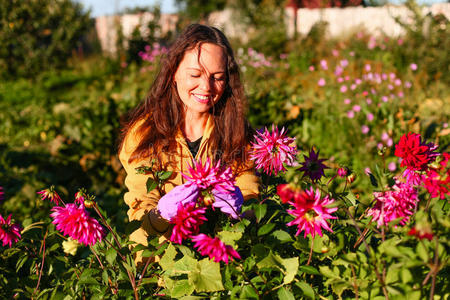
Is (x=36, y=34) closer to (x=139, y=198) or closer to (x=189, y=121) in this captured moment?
(x=189, y=121)

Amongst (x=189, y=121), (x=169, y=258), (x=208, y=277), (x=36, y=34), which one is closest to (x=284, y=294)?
(x=208, y=277)

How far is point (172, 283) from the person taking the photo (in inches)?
37.9

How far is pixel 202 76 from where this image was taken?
1.58 meters

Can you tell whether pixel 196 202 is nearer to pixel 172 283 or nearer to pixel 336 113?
pixel 172 283

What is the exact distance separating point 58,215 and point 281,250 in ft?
1.76

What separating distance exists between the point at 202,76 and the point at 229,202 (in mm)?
697

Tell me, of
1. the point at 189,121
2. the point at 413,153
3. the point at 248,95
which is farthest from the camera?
the point at 248,95

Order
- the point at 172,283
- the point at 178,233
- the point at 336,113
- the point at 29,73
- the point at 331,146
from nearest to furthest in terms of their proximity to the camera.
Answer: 1. the point at 178,233
2. the point at 172,283
3. the point at 331,146
4. the point at 336,113
5. the point at 29,73

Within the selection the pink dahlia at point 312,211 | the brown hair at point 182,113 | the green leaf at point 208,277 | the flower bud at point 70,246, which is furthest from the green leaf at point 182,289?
the brown hair at point 182,113

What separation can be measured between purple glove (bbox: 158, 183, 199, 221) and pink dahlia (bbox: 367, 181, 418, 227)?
1.38ft

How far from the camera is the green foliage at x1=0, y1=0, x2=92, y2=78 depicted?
401 inches

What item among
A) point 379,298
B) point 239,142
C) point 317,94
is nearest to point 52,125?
point 239,142

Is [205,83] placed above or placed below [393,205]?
above

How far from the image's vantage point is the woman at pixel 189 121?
1587mm
